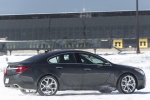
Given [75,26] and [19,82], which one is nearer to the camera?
[19,82]

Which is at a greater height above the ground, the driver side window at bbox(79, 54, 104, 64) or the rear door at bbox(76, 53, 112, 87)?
the driver side window at bbox(79, 54, 104, 64)

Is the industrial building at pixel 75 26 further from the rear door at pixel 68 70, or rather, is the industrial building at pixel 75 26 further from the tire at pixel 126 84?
the rear door at pixel 68 70

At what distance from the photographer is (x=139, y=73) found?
38.2 ft

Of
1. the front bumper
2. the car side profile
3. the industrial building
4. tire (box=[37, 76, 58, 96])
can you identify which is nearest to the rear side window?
the car side profile

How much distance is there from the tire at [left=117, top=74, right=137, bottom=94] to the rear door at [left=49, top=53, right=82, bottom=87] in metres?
1.19

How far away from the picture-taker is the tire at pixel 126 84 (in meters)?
11.5

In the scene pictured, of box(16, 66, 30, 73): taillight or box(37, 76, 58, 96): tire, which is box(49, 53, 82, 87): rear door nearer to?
box(37, 76, 58, 96): tire

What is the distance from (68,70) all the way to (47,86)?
2.41 feet

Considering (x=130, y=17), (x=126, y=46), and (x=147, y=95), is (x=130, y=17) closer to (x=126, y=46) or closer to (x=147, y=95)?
(x=126, y=46)

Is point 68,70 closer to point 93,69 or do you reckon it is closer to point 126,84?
point 93,69

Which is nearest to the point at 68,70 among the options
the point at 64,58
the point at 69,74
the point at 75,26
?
the point at 69,74

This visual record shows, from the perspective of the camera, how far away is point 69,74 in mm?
11164

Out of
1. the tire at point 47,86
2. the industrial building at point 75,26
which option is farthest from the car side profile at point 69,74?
the industrial building at point 75,26

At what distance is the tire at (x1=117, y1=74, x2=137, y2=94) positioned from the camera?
11500mm
